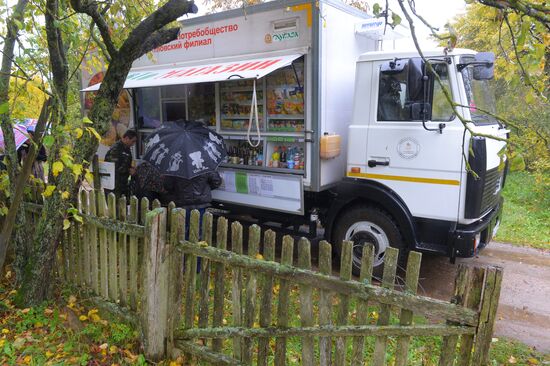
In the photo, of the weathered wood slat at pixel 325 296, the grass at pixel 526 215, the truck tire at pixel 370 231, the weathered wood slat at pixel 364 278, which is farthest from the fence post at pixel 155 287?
the grass at pixel 526 215

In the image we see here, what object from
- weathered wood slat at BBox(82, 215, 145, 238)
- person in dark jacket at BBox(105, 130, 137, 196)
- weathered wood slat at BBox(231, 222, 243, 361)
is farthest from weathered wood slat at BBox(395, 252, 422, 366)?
person in dark jacket at BBox(105, 130, 137, 196)

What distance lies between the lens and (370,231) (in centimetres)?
471

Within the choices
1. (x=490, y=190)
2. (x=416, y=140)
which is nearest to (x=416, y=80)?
(x=416, y=140)

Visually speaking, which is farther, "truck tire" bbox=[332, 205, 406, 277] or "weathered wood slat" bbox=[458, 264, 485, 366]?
"truck tire" bbox=[332, 205, 406, 277]

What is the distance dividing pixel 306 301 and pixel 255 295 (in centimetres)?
37

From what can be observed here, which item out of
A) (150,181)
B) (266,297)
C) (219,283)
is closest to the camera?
(266,297)

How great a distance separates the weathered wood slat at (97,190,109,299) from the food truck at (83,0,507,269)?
1817 millimetres

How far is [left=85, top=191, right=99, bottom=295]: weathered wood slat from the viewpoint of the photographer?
3598 mm

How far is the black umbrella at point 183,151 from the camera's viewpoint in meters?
4.22

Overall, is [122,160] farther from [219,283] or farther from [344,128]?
[219,283]

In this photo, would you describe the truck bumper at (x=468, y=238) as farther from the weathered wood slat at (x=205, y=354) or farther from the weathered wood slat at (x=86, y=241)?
the weathered wood slat at (x=86, y=241)

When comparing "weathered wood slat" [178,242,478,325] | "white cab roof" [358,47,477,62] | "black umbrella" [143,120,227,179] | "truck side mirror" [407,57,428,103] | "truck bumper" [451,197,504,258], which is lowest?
"truck bumper" [451,197,504,258]

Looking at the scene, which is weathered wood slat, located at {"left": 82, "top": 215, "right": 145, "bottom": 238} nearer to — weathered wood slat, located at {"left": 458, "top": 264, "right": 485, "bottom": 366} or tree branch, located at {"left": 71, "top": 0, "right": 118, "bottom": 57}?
tree branch, located at {"left": 71, "top": 0, "right": 118, "bottom": 57}

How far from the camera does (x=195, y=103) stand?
5852 millimetres
